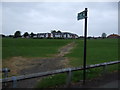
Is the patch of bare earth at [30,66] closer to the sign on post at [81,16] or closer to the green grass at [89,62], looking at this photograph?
the green grass at [89,62]

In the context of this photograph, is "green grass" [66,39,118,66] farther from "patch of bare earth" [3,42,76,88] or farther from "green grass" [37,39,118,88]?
"patch of bare earth" [3,42,76,88]

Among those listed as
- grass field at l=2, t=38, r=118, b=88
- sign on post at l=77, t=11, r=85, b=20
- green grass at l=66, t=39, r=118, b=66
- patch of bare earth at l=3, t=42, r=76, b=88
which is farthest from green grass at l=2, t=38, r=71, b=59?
sign on post at l=77, t=11, r=85, b=20

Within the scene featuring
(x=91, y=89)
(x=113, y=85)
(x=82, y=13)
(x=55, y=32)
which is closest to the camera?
(x=91, y=89)

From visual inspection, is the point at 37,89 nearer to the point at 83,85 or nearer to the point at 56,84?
the point at 56,84

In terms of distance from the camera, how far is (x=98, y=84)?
6469 millimetres

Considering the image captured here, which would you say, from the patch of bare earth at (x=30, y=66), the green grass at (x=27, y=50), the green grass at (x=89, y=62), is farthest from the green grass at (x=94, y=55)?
the green grass at (x=27, y=50)

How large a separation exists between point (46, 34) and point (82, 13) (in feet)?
506

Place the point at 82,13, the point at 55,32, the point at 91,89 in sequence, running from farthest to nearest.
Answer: the point at 55,32, the point at 82,13, the point at 91,89

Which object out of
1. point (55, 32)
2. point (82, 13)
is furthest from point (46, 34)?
point (82, 13)

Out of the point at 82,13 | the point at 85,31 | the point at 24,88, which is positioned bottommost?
the point at 24,88

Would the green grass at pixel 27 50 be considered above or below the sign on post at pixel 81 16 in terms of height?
below

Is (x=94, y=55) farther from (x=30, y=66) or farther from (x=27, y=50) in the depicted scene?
(x=27, y=50)

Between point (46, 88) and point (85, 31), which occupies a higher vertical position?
point (85, 31)

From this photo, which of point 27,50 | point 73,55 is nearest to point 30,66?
point 73,55
